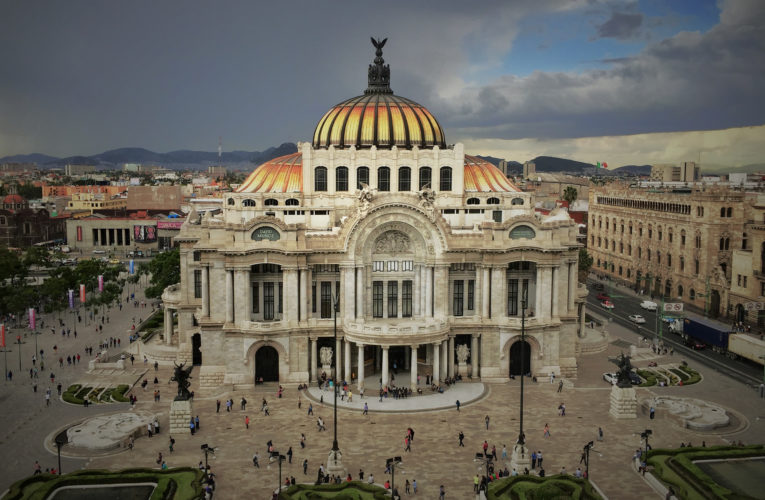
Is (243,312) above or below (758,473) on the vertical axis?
above

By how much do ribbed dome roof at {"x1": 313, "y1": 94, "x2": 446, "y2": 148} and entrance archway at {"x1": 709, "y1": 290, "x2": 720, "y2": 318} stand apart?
46.8 meters

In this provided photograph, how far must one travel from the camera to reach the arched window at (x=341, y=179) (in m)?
77.4

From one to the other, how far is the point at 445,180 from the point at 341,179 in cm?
1123

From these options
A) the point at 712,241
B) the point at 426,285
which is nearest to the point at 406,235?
the point at 426,285

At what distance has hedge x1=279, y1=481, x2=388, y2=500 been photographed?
4306 cm

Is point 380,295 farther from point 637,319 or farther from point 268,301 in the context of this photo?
point 637,319

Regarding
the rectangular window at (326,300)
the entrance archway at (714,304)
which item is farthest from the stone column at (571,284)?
the entrance archway at (714,304)

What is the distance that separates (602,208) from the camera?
138375 millimetres

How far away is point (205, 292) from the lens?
224ft

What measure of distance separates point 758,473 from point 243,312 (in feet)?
141

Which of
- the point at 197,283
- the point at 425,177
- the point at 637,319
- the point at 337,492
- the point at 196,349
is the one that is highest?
the point at 425,177

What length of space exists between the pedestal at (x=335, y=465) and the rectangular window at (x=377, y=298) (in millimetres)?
21711

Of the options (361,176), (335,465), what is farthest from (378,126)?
(335,465)

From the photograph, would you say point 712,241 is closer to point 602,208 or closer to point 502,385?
point 602,208
